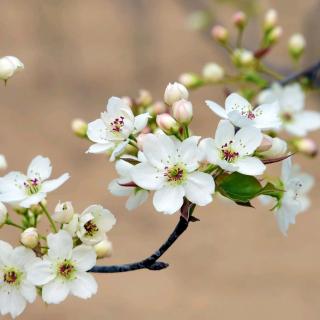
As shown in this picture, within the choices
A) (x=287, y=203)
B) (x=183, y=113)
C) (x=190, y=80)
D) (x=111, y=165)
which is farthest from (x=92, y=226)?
(x=111, y=165)

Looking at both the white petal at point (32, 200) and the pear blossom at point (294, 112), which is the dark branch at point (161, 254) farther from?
the pear blossom at point (294, 112)

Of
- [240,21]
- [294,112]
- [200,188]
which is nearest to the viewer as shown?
[200,188]

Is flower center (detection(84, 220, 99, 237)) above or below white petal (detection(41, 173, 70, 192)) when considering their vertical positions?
below

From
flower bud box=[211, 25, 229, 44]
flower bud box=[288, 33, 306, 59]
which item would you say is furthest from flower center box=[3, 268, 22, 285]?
flower bud box=[288, 33, 306, 59]

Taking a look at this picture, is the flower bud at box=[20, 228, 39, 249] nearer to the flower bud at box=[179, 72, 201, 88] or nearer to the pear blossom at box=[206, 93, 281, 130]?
the pear blossom at box=[206, 93, 281, 130]

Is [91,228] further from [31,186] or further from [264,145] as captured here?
[264,145]
